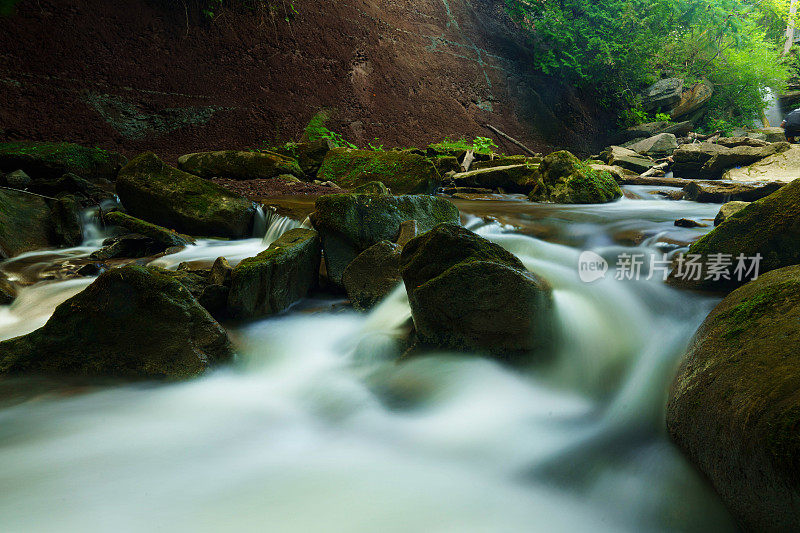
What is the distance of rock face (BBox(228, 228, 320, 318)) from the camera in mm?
3254

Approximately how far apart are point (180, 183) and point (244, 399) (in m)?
3.83

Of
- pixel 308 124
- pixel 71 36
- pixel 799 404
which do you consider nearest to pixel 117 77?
pixel 71 36

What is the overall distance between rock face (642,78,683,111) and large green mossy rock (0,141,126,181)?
17.1 meters

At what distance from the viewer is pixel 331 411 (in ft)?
8.09

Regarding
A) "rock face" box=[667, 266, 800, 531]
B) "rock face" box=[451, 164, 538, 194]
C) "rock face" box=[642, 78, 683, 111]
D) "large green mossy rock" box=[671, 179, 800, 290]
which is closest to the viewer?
"rock face" box=[667, 266, 800, 531]

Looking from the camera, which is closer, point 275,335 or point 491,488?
point 491,488

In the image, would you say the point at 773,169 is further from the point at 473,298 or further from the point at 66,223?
the point at 66,223

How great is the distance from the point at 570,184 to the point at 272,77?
8176mm

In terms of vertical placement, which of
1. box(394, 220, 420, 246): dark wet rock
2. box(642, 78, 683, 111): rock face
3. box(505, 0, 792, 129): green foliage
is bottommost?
box(394, 220, 420, 246): dark wet rock

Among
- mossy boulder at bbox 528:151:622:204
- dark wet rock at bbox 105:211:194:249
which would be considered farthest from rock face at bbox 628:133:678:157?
dark wet rock at bbox 105:211:194:249

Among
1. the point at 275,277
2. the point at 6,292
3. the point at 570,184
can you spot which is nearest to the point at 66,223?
the point at 6,292

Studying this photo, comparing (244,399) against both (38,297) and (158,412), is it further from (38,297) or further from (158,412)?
(38,297)

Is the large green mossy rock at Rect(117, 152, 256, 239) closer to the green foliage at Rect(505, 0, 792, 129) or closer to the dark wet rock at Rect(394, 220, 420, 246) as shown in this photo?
the dark wet rock at Rect(394, 220, 420, 246)

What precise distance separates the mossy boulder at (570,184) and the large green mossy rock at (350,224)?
12.5ft
